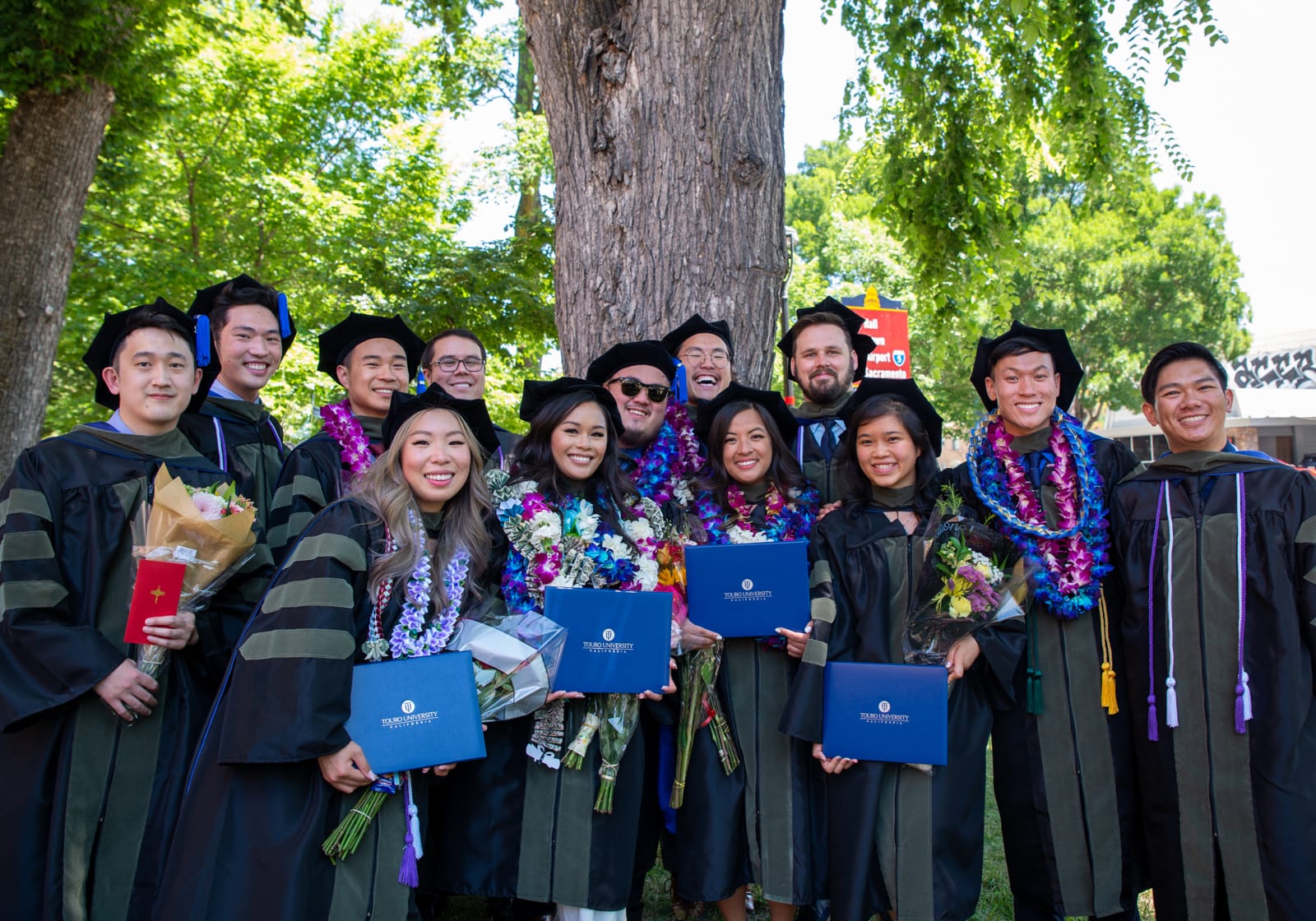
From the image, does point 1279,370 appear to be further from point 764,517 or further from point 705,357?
point 764,517

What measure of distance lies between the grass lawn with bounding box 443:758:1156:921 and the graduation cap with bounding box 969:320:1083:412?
209 centimetres

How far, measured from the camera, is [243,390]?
4.24 meters

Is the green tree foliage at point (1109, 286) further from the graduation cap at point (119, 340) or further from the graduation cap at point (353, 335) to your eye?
the graduation cap at point (119, 340)

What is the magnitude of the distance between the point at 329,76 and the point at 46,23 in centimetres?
682

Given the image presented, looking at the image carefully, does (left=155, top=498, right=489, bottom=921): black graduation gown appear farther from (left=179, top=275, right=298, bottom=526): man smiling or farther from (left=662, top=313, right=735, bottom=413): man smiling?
(left=662, top=313, right=735, bottom=413): man smiling

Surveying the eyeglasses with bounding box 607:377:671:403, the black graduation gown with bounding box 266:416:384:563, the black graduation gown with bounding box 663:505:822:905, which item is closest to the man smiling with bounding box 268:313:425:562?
the black graduation gown with bounding box 266:416:384:563

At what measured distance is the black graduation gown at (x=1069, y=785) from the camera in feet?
12.1

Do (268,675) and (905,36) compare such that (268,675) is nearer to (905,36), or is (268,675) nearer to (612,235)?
(612,235)

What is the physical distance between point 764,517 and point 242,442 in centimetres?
234

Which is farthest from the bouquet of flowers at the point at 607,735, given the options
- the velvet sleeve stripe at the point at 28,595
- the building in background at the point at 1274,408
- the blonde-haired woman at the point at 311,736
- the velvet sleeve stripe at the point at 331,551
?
the building in background at the point at 1274,408

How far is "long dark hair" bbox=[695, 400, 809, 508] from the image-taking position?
13.1ft

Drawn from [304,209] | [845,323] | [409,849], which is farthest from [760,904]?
[304,209]

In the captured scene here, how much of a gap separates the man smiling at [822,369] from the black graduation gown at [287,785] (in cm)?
233

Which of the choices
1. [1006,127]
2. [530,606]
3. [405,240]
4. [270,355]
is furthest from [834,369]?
[405,240]
